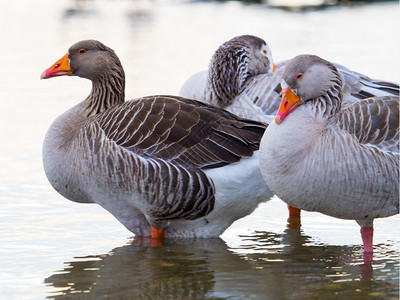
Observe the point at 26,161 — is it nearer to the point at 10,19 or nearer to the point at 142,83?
the point at 142,83

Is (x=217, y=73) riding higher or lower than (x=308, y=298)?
higher

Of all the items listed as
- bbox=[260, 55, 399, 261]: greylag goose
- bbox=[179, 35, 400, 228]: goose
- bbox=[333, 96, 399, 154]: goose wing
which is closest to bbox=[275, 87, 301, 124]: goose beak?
bbox=[260, 55, 399, 261]: greylag goose

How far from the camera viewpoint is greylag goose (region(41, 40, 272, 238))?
7008 millimetres

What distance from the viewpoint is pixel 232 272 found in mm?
6438

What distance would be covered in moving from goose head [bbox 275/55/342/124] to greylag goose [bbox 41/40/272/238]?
1015 mm

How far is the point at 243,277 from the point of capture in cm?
626

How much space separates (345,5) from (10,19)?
12.0m

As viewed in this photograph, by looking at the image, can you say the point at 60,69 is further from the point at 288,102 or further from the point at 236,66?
the point at 288,102

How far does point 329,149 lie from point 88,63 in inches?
117

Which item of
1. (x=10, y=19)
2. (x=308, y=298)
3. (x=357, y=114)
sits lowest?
(x=308, y=298)

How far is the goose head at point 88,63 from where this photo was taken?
792cm

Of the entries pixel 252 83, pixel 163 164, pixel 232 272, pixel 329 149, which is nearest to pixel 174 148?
pixel 163 164

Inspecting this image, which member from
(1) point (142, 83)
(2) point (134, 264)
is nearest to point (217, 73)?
(2) point (134, 264)

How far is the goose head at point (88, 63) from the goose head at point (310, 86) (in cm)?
232
